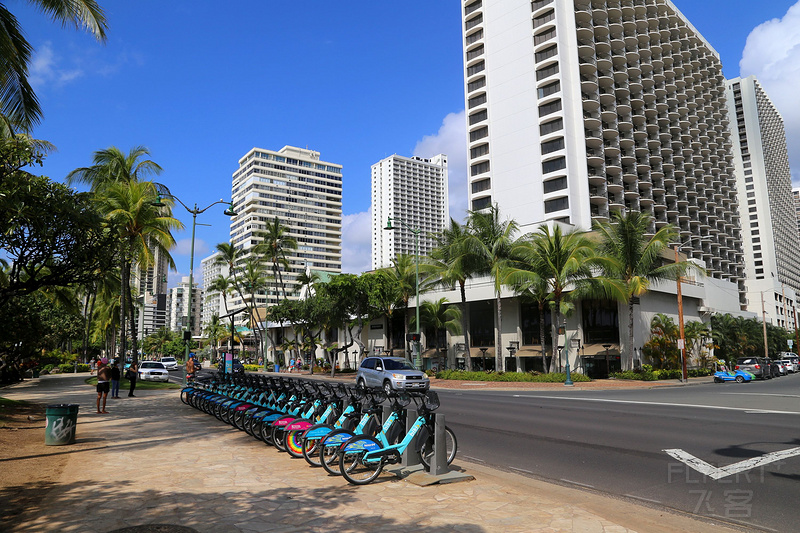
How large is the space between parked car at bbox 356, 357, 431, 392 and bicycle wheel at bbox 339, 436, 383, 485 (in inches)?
574

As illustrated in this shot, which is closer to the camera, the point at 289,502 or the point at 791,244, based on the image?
the point at 289,502

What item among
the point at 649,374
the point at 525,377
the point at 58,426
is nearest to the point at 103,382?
the point at 58,426

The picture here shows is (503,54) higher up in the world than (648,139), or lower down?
higher up

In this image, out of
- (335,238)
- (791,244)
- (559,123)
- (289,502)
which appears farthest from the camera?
(335,238)

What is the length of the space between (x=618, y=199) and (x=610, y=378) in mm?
30221

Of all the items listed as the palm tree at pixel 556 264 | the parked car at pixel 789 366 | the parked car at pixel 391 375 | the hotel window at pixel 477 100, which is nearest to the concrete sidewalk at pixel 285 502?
the parked car at pixel 391 375

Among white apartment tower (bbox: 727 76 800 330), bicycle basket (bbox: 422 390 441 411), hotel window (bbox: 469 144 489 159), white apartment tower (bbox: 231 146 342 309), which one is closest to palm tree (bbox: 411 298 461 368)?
hotel window (bbox: 469 144 489 159)

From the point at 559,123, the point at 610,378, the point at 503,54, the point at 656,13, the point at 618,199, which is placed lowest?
the point at 610,378

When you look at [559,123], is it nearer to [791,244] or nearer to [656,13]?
[656,13]

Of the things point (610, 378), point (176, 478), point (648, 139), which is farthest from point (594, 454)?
point (648, 139)

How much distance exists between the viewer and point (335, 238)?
478 ft

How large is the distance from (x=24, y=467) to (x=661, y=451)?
10516mm

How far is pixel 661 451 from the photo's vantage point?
9.60 meters

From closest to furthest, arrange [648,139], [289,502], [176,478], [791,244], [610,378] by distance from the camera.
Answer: [289,502], [176,478], [610,378], [648,139], [791,244]
